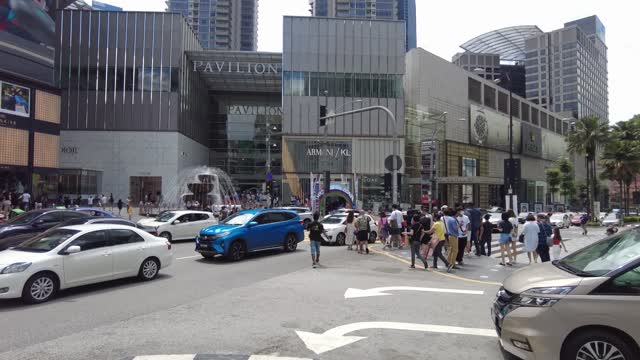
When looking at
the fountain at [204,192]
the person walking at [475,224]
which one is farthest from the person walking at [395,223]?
the fountain at [204,192]

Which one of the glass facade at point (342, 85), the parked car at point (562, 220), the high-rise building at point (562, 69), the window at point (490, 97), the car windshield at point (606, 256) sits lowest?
the parked car at point (562, 220)

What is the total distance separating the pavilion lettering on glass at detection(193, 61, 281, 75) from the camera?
2110 inches

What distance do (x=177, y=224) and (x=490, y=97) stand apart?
2350 inches

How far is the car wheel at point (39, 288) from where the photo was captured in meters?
7.86

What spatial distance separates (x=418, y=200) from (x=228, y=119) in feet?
116

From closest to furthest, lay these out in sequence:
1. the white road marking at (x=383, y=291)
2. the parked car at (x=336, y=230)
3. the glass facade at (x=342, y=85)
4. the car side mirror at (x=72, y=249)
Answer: the car side mirror at (x=72, y=249), the white road marking at (x=383, y=291), the parked car at (x=336, y=230), the glass facade at (x=342, y=85)

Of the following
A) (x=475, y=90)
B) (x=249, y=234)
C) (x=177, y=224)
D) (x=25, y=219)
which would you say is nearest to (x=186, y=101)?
(x=177, y=224)

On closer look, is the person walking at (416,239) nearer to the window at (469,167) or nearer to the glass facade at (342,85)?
the glass facade at (342,85)

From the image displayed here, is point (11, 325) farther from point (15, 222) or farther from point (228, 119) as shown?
point (228, 119)

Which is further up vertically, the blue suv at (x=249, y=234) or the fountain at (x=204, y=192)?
the fountain at (x=204, y=192)

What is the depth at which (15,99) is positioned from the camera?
36.4 m

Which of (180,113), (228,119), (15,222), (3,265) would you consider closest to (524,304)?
(3,265)

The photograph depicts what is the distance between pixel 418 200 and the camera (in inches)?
2046

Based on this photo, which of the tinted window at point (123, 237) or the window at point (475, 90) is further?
the window at point (475, 90)
